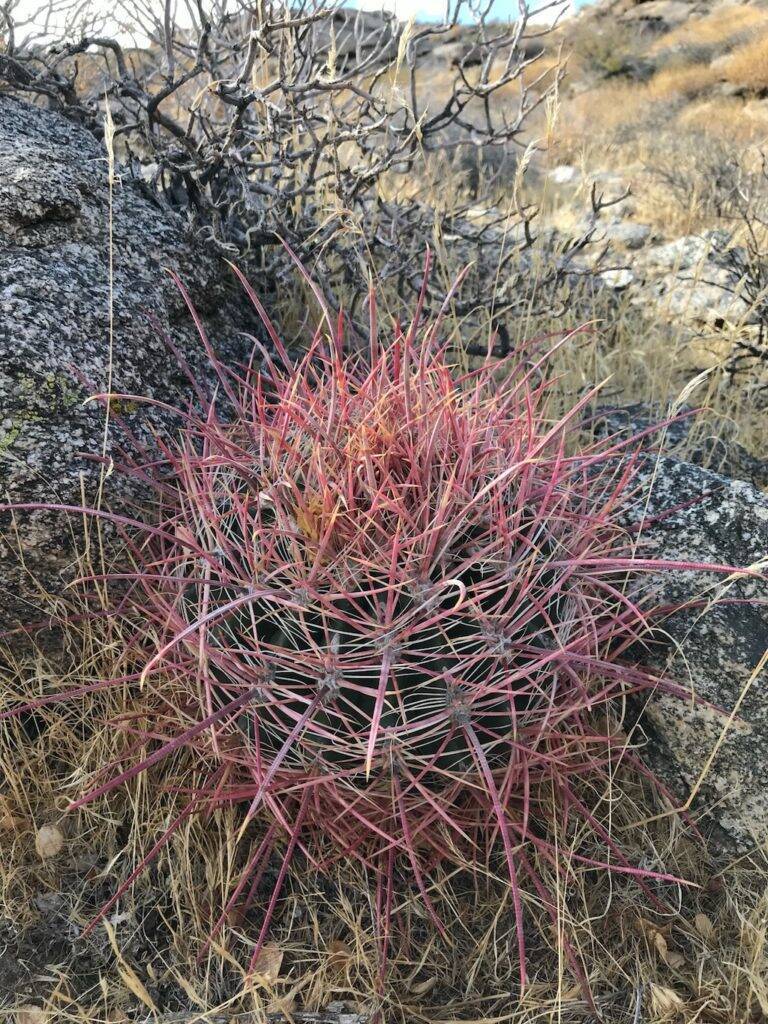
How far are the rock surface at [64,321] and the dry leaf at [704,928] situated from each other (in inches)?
60.6

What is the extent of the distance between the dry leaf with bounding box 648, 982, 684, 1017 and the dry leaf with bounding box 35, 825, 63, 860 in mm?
1228

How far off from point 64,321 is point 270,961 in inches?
57.5

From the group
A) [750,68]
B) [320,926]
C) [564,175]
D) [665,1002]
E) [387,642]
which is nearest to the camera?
[387,642]

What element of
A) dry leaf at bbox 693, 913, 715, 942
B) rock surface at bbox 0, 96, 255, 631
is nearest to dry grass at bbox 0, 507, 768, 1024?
dry leaf at bbox 693, 913, 715, 942

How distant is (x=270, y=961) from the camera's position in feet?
5.09

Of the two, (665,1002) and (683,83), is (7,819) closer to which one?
(665,1002)

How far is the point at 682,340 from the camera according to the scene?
150 inches

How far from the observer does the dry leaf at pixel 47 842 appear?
1.67 metres

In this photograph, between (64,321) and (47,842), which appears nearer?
(47,842)

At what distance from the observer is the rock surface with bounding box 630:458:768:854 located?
1717 mm

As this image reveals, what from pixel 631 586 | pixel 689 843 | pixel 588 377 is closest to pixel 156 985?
pixel 689 843

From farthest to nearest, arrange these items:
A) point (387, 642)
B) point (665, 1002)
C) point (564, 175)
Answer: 1. point (564, 175)
2. point (665, 1002)
3. point (387, 642)

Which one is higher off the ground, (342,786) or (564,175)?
(342,786)

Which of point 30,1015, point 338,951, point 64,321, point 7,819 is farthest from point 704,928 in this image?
point 64,321
